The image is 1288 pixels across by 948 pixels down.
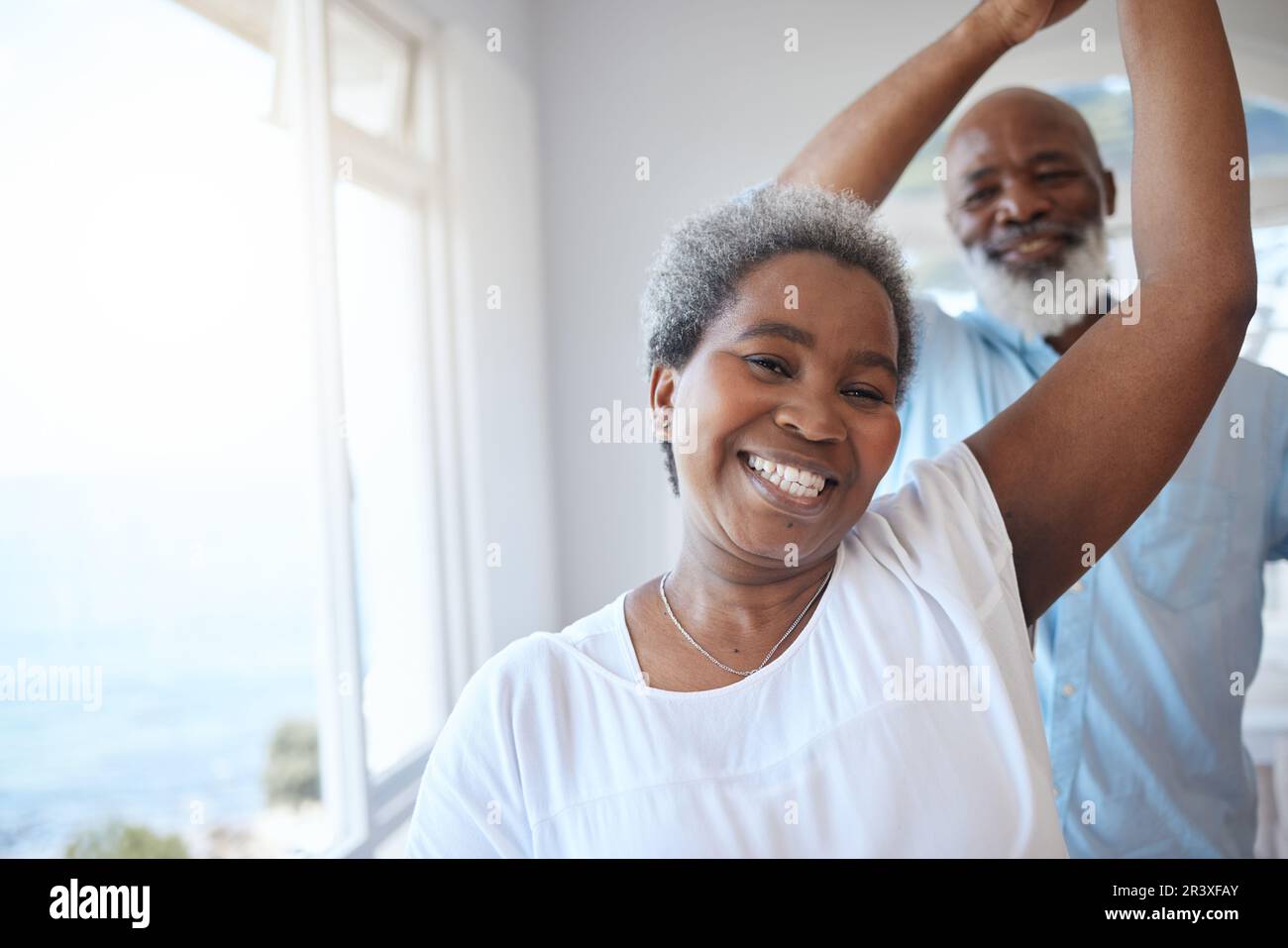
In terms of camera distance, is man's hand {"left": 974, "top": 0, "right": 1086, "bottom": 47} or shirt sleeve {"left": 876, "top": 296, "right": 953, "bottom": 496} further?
shirt sleeve {"left": 876, "top": 296, "right": 953, "bottom": 496}

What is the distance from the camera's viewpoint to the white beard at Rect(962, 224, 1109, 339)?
1.28m

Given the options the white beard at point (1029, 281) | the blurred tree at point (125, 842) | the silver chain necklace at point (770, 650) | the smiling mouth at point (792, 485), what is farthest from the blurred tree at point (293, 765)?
the white beard at point (1029, 281)

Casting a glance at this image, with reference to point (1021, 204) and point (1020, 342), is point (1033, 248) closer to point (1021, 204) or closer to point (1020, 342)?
point (1021, 204)

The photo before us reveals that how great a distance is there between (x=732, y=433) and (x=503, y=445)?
1.09 m

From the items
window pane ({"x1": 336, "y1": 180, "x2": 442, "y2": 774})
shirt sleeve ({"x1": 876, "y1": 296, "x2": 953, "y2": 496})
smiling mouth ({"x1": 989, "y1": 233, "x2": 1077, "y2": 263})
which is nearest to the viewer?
shirt sleeve ({"x1": 876, "y1": 296, "x2": 953, "y2": 496})

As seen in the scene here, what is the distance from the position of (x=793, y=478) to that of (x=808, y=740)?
19 centimetres

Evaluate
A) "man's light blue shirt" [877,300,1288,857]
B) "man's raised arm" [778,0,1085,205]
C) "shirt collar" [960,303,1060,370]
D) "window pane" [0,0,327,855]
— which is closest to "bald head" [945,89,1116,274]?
"shirt collar" [960,303,1060,370]

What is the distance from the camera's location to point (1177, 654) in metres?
1.14

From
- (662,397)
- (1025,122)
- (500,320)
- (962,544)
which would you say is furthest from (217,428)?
(1025,122)

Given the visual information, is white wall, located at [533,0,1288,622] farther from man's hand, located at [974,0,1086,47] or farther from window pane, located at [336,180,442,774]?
man's hand, located at [974,0,1086,47]

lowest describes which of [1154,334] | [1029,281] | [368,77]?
[1154,334]

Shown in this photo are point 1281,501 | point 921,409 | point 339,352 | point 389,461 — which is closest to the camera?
point 1281,501

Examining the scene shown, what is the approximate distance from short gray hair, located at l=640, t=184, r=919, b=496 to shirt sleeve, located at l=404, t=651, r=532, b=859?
25 cm

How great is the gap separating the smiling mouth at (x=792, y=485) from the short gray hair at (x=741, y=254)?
0.41 ft
